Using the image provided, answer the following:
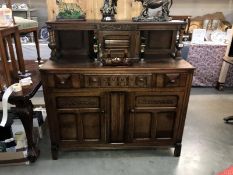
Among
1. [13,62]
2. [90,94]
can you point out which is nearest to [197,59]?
[90,94]

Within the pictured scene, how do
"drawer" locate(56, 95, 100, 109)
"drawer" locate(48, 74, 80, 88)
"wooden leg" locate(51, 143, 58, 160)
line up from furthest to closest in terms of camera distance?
"wooden leg" locate(51, 143, 58, 160)
"drawer" locate(56, 95, 100, 109)
"drawer" locate(48, 74, 80, 88)

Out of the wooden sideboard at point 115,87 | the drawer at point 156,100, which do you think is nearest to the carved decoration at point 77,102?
the wooden sideboard at point 115,87

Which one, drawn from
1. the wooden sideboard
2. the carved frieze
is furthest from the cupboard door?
the carved frieze

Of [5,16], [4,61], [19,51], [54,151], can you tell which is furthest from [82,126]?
[5,16]

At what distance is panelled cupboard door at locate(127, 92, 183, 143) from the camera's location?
1.80m

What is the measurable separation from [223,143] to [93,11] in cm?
199

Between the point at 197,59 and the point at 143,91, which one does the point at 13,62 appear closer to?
the point at 143,91

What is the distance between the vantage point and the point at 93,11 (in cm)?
207

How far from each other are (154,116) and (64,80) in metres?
0.86

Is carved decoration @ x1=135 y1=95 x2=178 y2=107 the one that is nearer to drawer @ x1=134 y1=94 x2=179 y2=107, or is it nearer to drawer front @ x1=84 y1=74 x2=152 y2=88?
drawer @ x1=134 y1=94 x2=179 y2=107

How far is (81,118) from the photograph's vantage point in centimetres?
186

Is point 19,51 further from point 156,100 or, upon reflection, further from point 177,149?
point 177,149

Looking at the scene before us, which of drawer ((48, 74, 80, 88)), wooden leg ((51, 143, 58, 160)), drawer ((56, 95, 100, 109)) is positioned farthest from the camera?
wooden leg ((51, 143, 58, 160))

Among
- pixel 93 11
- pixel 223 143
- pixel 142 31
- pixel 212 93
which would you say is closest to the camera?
pixel 142 31
